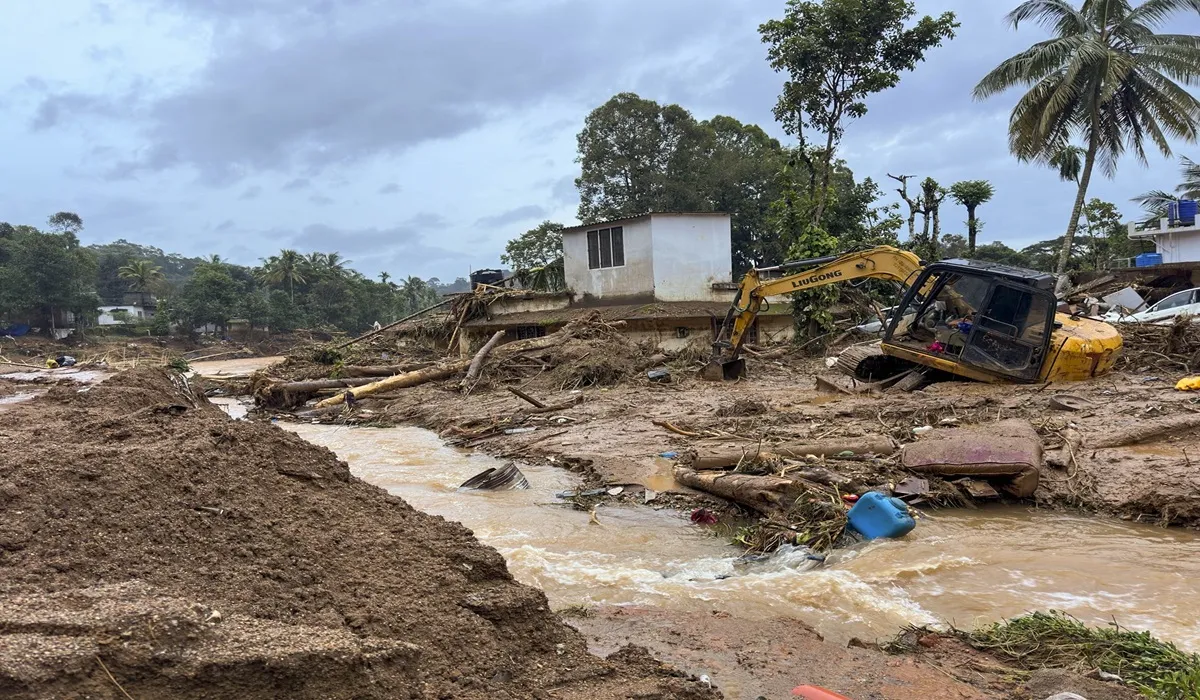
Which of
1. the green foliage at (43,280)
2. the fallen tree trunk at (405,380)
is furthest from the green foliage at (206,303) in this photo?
Result: the fallen tree trunk at (405,380)

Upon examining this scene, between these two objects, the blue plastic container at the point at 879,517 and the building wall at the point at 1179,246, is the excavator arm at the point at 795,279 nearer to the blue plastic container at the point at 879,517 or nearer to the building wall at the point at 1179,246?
the blue plastic container at the point at 879,517

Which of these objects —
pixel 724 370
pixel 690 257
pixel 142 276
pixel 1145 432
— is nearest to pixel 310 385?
pixel 724 370

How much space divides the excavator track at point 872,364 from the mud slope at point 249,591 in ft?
37.6

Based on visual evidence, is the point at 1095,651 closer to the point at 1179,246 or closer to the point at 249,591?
the point at 249,591

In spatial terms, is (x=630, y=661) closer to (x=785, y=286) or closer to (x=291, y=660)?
(x=291, y=660)

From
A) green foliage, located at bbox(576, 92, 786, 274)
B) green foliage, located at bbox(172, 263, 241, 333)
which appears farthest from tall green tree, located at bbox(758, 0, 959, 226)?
green foliage, located at bbox(172, 263, 241, 333)

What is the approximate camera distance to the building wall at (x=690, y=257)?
24938 millimetres

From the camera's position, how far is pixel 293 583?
10.5 feet

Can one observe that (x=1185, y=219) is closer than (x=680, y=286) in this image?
No

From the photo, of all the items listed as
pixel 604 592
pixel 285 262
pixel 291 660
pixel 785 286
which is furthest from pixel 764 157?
pixel 285 262

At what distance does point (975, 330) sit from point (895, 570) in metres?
7.74

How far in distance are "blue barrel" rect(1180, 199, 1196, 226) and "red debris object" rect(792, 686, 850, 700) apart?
3679 centimetres

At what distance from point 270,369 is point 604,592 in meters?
20.8

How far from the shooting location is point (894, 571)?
577cm
